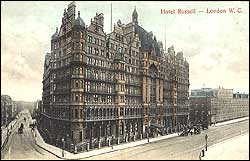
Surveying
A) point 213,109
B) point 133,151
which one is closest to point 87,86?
point 133,151

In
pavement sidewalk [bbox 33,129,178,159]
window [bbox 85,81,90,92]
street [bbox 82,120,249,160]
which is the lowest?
street [bbox 82,120,249,160]

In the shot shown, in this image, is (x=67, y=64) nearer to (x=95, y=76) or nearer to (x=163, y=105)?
(x=95, y=76)

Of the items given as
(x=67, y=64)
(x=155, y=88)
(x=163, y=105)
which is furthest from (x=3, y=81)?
(x=163, y=105)

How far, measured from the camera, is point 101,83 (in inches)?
955

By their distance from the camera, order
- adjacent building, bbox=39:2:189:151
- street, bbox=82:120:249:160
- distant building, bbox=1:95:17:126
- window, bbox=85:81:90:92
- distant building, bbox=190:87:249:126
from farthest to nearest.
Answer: distant building, bbox=190:87:249:126 → window, bbox=85:81:90:92 → adjacent building, bbox=39:2:189:151 → street, bbox=82:120:249:160 → distant building, bbox=1:95:17:126

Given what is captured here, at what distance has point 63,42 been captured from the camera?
2173 cm

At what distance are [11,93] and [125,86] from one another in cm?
1045

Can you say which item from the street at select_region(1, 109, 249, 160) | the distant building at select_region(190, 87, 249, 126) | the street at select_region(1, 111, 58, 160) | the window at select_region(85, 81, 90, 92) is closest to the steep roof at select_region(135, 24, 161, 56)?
the window at select_region(85, 81, 90, 92)

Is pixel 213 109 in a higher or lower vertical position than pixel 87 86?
lower

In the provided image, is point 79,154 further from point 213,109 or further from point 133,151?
point 213,109

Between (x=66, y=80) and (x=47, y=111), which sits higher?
(x=66, y=80)

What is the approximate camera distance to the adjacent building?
21891 mm

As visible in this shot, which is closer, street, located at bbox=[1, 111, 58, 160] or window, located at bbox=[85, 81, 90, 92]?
street, located at bbox=[1, 111, 58, 160]

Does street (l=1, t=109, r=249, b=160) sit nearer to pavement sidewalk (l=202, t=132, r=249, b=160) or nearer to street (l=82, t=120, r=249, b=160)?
street (l=82, t=120, r=249, b=160)
